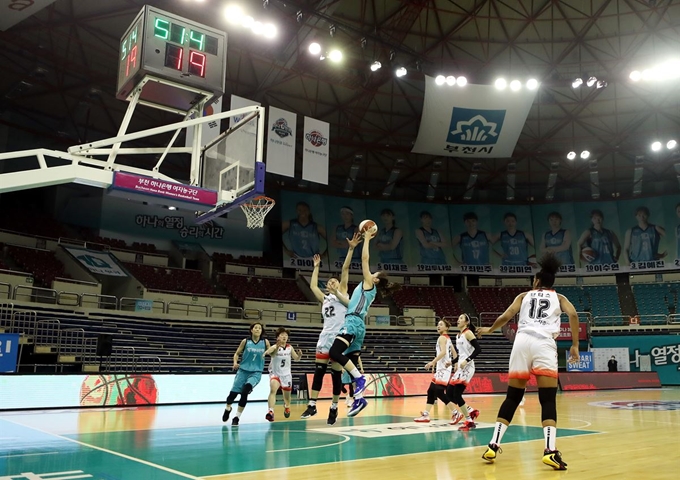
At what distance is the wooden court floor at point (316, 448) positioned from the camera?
5.79 metres

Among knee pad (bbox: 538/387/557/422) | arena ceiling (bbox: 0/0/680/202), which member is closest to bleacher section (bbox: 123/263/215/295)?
arena ceiling (bbox: 0/0/680/202)

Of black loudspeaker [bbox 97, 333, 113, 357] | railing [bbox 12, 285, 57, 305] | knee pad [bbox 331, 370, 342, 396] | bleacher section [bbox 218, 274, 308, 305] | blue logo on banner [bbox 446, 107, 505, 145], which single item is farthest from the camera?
bleacher section [bbox 218, 274, 308, 305]

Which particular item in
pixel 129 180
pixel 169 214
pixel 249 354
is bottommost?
pixel 249 354

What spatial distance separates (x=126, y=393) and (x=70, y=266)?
14.6m

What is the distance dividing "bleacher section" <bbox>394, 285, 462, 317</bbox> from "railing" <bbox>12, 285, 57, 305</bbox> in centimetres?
2066

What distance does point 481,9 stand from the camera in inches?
1126

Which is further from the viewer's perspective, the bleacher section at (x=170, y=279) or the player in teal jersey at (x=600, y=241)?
the player in teal jersey at (x=600, y=241)

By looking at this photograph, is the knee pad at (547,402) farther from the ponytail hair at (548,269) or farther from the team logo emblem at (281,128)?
the team logo emblem at (281,128)

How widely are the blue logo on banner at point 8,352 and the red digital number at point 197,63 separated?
10805 millimetres

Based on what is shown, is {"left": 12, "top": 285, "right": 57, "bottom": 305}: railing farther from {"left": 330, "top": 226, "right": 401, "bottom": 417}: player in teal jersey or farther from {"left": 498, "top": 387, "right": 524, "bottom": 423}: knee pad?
{"left": 498, "top": 387, "right": 524, "bottom": 423}: knee pad

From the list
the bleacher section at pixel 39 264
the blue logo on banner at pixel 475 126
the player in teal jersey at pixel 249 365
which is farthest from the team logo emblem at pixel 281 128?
the player in teal jersey at pixel 249 365

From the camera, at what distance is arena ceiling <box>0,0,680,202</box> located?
2489cm

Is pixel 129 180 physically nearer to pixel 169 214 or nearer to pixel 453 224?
pixel 169 214

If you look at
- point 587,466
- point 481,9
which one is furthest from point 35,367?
point 481,9
